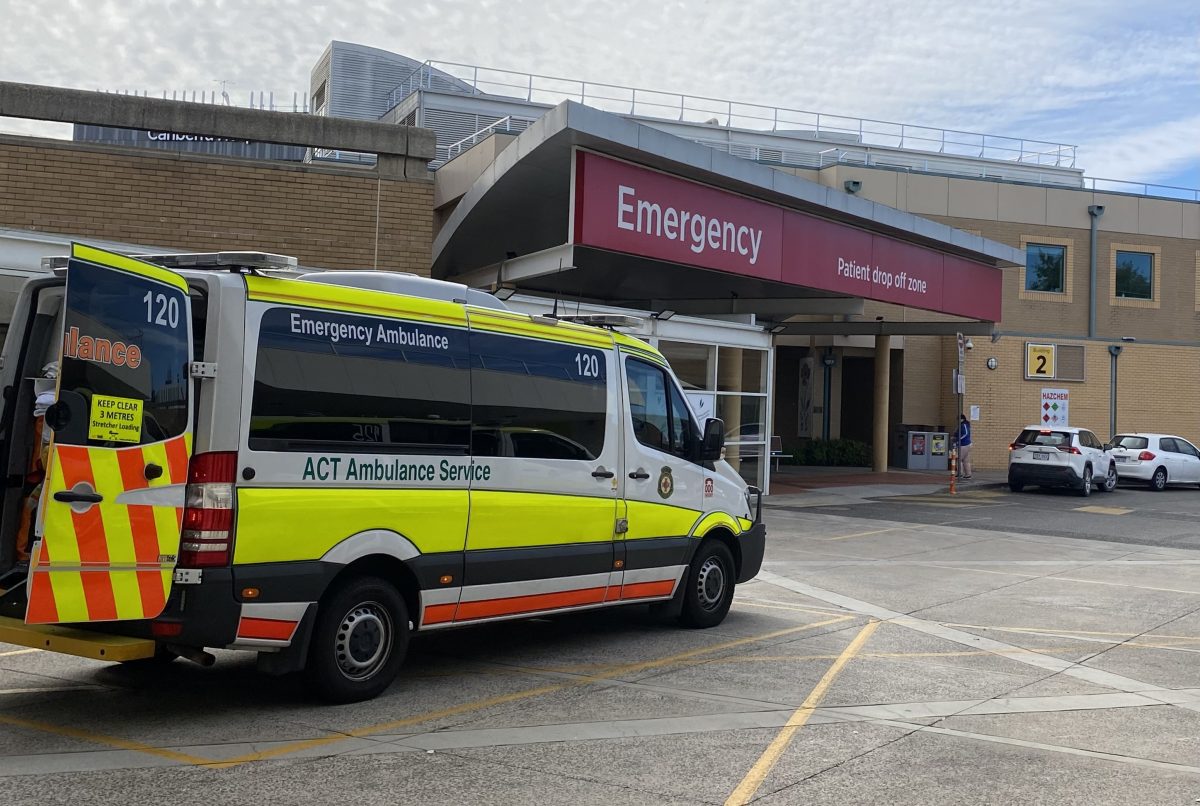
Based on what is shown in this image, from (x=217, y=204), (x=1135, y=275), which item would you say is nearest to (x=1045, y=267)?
(x=1135, y=275)

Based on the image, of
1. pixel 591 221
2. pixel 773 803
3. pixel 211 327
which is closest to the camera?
pixel 773 803

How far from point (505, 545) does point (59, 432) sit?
2886 millimetres

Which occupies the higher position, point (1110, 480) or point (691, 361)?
point (691, 361)

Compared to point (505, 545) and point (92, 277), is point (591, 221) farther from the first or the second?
point (92, 277)

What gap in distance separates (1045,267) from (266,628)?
1230 inches

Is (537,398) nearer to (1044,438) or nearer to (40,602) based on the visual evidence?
(40,602)

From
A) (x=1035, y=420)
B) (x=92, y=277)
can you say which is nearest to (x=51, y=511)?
(x=92, y=277)

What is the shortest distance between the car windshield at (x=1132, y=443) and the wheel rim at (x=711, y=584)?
22.3 m

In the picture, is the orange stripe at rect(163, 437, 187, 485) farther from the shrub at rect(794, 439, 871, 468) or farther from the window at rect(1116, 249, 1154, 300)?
the window at rect(1116, 249, 1154, 300)

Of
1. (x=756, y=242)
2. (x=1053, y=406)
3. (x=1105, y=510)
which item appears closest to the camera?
(x=756, y=242)

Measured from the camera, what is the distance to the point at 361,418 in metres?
6.43

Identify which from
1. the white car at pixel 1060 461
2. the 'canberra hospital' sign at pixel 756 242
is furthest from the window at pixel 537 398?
the white car at pixel 1060 461

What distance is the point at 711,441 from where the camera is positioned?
29.8ft

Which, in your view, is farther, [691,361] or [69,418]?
[691,361]
